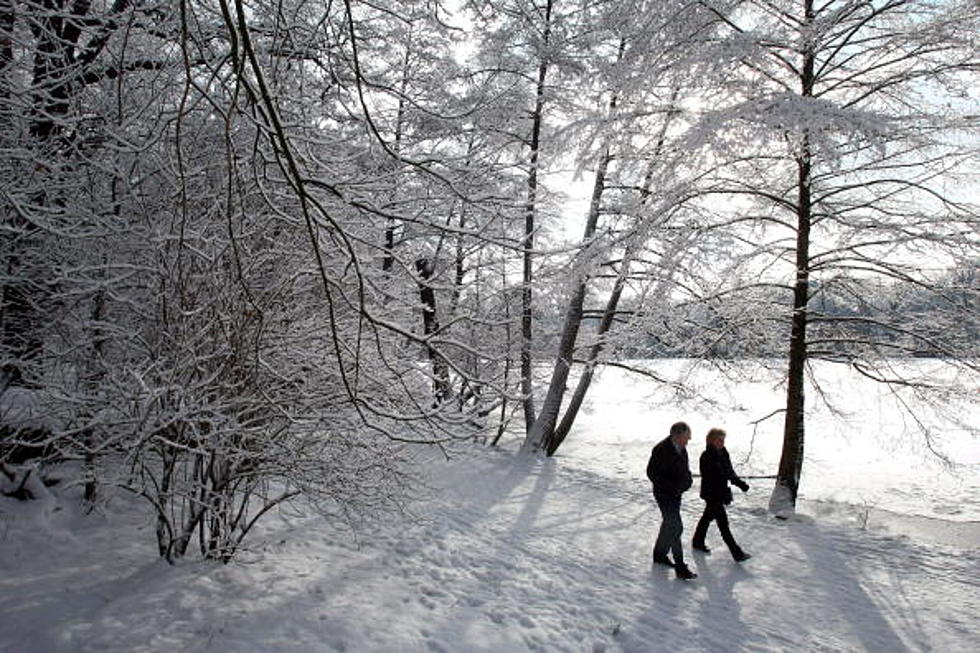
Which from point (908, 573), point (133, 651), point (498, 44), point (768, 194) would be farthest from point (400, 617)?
point (498, 44)

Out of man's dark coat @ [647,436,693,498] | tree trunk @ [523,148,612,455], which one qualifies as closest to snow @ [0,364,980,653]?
man's dark coat @ [647,436,693,498]

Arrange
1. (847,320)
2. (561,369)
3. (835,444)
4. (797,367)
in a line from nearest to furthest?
(847,320)
(797,367)
(561,369)
(835,444)

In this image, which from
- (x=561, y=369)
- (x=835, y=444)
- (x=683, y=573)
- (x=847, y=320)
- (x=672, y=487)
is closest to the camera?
(x=683, y=573)

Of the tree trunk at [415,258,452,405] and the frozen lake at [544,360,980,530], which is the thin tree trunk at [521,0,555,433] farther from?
the tree trunk at [415,258,452,405]

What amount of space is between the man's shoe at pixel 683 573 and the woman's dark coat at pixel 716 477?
2.38 ft

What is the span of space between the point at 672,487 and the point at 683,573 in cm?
73

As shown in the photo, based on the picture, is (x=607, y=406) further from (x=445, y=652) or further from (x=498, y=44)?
(x=445, y=652)

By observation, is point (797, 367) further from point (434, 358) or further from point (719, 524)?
point (434, 358)

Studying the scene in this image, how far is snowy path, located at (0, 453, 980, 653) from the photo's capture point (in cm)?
363

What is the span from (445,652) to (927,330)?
6.93 metres

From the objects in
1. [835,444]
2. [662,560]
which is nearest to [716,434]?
[662,560]

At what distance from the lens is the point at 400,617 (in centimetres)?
405

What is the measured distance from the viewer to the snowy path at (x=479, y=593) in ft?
11.9

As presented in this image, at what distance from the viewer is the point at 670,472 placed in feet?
17.8
